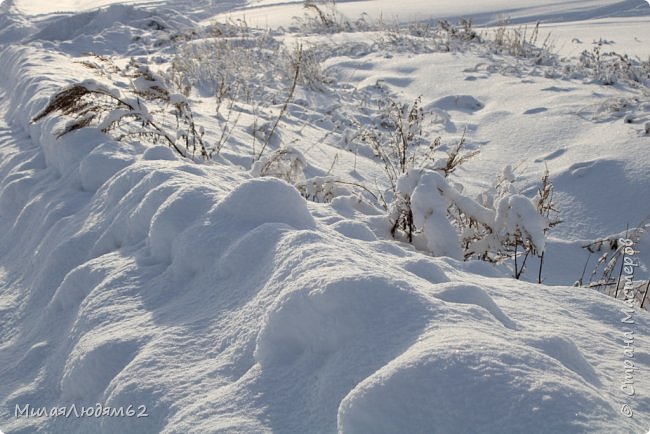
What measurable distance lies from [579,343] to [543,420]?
69cm

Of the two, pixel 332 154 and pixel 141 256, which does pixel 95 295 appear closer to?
pixel 141 256

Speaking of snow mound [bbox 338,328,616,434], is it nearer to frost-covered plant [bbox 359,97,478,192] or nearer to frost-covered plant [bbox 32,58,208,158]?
frost-covered plant [bbox 359,97,478,192]

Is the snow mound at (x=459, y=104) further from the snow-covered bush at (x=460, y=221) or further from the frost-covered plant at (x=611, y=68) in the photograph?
the snow-covered bush at (x=460, y=221)

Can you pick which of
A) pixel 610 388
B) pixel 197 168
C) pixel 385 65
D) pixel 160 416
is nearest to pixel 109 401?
pixel 160 416

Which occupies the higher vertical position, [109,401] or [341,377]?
[341,377]

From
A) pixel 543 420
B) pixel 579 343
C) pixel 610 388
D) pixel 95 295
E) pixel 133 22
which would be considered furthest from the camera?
pixel 133 22

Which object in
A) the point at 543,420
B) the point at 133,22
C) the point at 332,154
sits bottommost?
the point at 332,154

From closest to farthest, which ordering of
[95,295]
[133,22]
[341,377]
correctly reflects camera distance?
1. [341,377]
2. [95,295]
3. [133,22]

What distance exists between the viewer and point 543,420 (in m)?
0.93

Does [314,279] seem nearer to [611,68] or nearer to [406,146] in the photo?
[406,146]

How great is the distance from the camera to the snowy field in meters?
1.11

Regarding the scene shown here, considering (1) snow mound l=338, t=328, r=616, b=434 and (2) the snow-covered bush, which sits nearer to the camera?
(1) snow mound l=338, t=328, r=616, b=434

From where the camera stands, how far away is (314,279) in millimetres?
1341

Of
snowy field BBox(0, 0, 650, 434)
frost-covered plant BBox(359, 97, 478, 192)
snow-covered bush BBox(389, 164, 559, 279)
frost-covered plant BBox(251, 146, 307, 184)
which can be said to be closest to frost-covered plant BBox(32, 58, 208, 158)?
A: snowy field BBox(0, 0, 650, 434)
